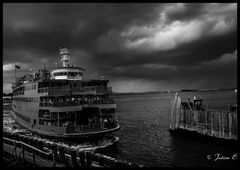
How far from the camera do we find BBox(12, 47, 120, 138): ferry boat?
3005 cm

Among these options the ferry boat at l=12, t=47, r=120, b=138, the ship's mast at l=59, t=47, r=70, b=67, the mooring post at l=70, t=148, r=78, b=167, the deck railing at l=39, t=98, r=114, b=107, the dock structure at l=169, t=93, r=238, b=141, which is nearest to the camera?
the mooring post at l=70, t=148, r=78, b=167

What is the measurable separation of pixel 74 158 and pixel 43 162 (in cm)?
289

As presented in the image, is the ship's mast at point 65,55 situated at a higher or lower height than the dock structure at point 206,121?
higher

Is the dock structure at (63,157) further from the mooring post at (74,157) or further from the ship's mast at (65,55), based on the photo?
the ship's mast at (65,55)

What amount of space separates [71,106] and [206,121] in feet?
71.8

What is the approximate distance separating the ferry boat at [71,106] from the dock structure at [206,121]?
49.8 feet

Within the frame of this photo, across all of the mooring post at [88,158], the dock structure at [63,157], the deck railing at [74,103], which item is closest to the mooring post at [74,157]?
the dock structure at [63,157]

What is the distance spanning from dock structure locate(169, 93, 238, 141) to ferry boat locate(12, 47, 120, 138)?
15.2 meters

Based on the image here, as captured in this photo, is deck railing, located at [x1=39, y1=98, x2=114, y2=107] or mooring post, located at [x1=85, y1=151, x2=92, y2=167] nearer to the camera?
mooring post, located at [x1=85, y1=151, x2=92, y2=167]

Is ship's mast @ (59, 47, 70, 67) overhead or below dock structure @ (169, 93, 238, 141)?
overhead

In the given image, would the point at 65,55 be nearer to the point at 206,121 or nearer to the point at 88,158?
the point at 206,121

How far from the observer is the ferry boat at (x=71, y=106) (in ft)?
98.6

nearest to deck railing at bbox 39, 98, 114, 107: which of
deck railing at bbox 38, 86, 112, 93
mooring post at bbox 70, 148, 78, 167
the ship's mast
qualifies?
deck railing at bbox 38, 86, 112, 93

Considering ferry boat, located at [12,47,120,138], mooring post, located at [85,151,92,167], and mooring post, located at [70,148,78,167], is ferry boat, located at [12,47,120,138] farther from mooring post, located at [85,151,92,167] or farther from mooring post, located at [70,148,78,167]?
mooring post, located at [85,151,92,167]
